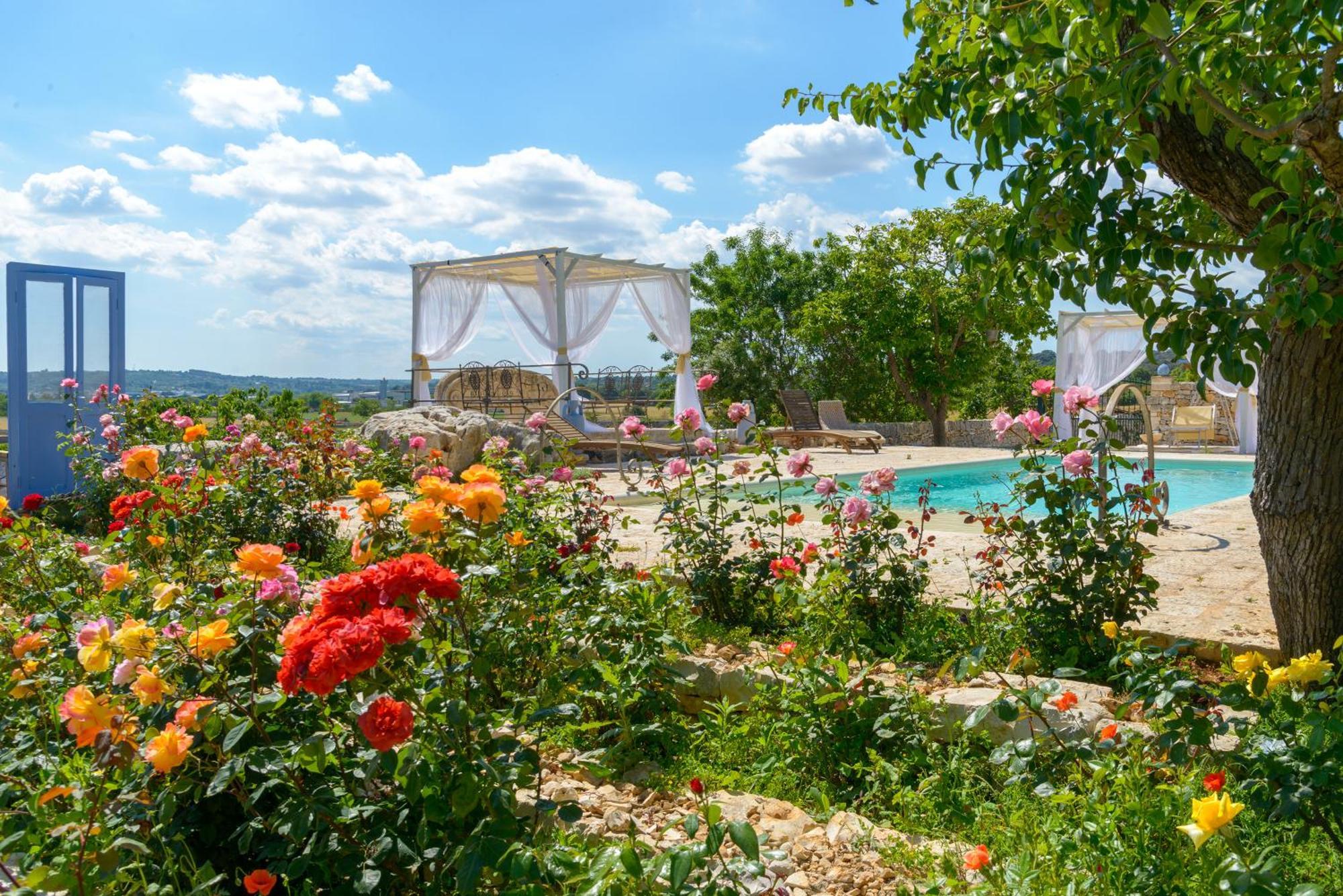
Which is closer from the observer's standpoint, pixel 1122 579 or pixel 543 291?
pixel 1122 579

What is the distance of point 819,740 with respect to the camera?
239 centimetres

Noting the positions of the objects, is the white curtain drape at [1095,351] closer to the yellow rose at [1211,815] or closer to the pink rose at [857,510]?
the pink rose at [857,510]

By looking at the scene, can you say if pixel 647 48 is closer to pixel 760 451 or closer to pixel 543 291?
pixel 760 451

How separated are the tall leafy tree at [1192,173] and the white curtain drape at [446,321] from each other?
12.1 m

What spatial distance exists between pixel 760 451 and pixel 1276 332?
1.72m

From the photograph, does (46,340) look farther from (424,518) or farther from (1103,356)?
(1103,356)

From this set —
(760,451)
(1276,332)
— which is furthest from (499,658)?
(1276,332)

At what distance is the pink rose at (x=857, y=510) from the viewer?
302 centimetres

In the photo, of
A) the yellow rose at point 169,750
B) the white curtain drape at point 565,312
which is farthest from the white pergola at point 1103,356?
the yellow rose at point 169,750

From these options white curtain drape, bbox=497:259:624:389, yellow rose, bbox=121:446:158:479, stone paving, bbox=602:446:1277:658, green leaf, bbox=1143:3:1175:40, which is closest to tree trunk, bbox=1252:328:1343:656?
stone paving, bbox=602:446:1277:658

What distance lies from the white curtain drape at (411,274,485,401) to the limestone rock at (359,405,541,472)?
4.34 meters

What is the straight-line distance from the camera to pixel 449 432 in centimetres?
935

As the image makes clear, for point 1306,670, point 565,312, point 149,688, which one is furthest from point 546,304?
point 1306,670

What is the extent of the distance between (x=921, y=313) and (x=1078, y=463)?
1467 centimetres
